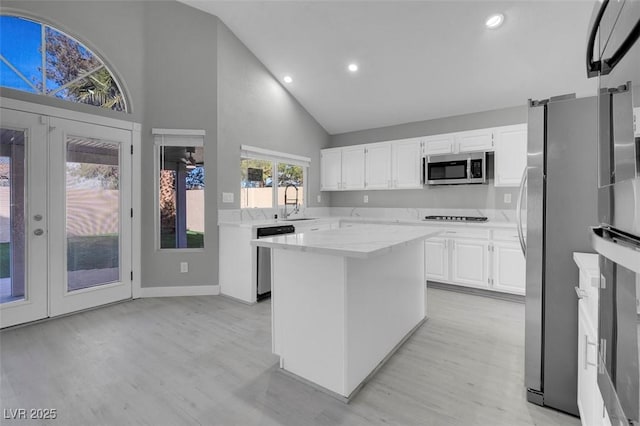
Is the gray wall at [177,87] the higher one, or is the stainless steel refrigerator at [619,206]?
the gray wall at [177,87]

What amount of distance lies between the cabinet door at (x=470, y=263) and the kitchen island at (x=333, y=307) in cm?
208

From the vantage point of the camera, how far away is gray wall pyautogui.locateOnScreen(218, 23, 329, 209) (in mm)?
3883

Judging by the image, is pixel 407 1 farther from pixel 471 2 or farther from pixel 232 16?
pixel 232 16

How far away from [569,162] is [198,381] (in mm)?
2627

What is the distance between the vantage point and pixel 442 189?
15.2 feet

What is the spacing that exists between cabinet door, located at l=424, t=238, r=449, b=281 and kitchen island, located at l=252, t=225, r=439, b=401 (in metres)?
2.09

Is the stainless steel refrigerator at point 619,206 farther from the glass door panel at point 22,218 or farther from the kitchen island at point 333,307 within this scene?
the glass door panel at point 22,218

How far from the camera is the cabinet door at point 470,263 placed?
371cm

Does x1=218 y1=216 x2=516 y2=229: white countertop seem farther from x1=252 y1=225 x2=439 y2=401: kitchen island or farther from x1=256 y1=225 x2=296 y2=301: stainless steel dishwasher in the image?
x1=252 y1=225 x2=439 y2=401: kitchen island

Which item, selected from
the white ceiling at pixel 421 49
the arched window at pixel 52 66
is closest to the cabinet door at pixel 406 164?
the white ceiling at pixel 421 49

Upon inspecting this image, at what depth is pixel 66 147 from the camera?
3.13m

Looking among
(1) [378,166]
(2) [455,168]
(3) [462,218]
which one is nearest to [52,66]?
(1) [378,166]

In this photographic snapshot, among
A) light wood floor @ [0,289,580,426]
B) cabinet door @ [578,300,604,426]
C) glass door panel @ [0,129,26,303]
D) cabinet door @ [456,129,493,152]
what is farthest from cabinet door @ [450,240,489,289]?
glass door panel @ [0,129,26,303]

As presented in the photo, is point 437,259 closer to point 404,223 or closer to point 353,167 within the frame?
point 404,223
